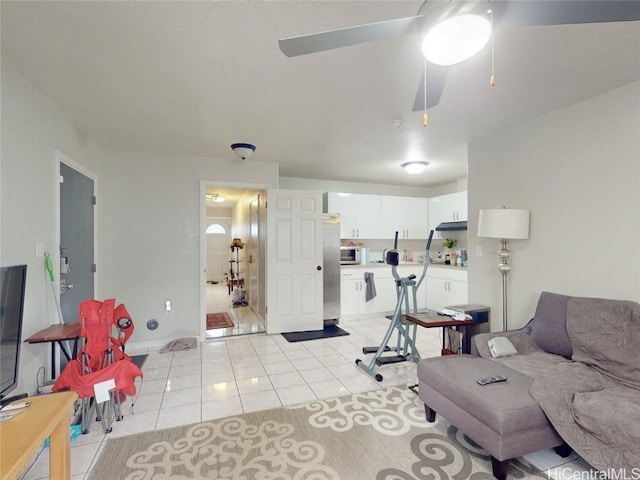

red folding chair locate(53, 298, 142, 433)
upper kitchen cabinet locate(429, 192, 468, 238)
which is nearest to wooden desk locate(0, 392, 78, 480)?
red folding chair locate(53, 298, 142, 433)

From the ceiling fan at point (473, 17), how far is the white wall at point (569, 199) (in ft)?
5.04

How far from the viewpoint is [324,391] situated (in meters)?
2.76

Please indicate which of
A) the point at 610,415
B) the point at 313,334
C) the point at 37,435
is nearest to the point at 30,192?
the point at 37,435

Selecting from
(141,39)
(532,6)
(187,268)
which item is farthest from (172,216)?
(532,6)

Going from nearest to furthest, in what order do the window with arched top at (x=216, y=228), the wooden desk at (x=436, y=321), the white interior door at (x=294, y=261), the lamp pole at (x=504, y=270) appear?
1. the wooden desk at (x=436, y=321)
2. the lamp pole at (x=504, y=270)
3. the white interior door at (x=294, y=261)
4. the window with arched top at (x=216, y=228)

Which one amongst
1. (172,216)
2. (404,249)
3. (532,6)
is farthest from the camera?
(404,249)

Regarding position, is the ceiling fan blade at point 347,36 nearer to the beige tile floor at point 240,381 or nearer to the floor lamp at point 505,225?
the floor lamp at point 505,225

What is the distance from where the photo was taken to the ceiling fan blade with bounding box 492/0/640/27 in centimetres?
112

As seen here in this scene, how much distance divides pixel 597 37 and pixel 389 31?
142 cm

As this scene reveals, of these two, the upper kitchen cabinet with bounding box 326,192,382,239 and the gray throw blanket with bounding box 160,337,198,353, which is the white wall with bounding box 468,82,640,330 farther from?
the gray throw blanket with bounding box 160,337,198,353

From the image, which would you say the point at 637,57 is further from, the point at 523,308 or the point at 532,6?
the point at 523,308

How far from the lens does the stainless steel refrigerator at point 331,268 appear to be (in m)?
4.93

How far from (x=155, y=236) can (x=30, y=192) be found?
5.81 feet

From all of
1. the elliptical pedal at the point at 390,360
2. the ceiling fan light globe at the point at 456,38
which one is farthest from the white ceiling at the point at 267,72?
the elliptical pedal at the point at 390,360
